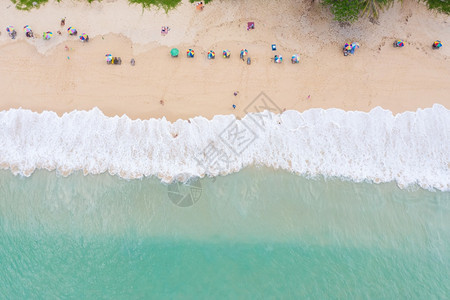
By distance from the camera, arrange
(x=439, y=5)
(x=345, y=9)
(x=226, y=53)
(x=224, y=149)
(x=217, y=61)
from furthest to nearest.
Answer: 1. (x=439, y=5)
2. (x=217, y=61)
3. (x=226, y=53)
4. (x=224, y=149)
5. (x=345, y=9)

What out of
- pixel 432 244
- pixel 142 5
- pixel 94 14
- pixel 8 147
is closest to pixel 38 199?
pixel 8 147

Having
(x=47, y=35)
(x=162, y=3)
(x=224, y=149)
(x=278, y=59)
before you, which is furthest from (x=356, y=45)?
(x=47, y=35)

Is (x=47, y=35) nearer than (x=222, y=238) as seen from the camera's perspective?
No

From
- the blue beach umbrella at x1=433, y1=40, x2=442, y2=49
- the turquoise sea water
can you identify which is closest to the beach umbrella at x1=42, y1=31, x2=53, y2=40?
the turquoise sea water

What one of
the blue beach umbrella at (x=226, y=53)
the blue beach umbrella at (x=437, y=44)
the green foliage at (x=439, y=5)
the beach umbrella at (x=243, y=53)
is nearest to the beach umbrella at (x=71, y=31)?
the blue beach umbrella at (x=226, y=53)

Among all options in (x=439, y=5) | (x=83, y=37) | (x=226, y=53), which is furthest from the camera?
(x=439, y=5)

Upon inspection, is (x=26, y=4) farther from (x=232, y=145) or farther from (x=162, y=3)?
(x=232, y=145)

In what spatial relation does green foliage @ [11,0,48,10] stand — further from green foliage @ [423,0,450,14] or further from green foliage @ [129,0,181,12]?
green foliage @ [423,0,450,14]
